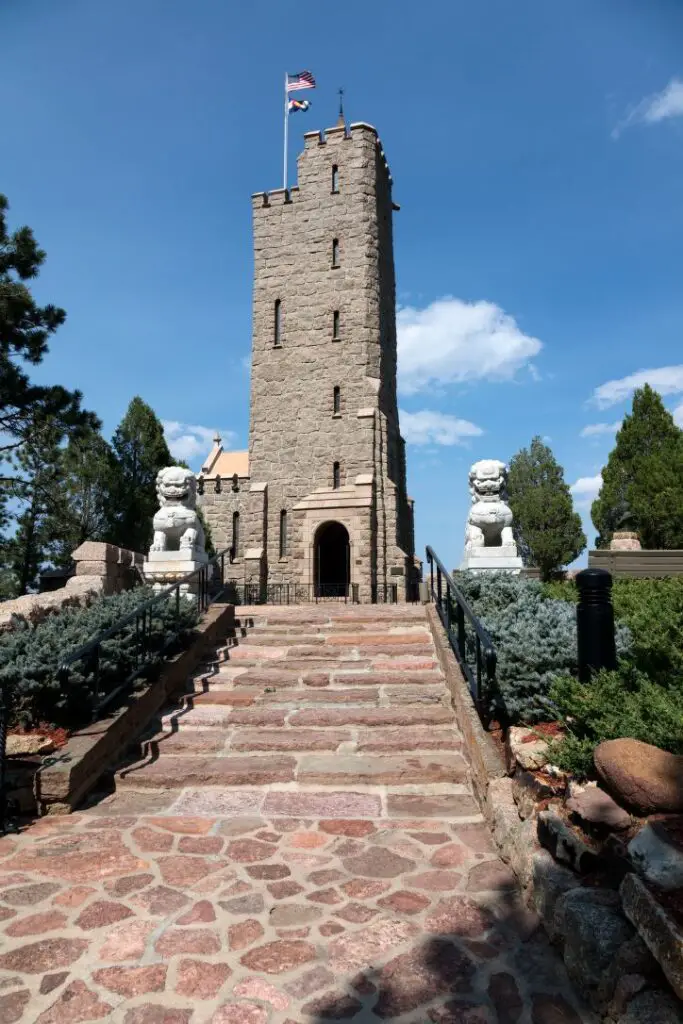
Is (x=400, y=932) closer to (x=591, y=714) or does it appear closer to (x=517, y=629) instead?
(x=591, y=714)

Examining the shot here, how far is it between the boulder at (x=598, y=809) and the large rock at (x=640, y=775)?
0.05 meters

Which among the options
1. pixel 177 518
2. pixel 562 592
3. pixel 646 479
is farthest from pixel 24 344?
pixel 646 479

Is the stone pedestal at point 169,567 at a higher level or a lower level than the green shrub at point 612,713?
higher

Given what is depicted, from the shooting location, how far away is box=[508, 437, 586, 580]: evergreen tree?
101ft

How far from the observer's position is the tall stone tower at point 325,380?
19516 millimetres

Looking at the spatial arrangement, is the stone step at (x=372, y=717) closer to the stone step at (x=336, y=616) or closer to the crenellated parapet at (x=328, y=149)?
the stone step at (x=336, y=616)

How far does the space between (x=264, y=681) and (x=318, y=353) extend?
15.6 metres

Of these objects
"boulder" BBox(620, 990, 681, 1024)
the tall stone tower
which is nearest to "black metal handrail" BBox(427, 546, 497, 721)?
"boulder" BBox(620, 990, 681, 1024)

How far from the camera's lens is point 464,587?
894 centimetres

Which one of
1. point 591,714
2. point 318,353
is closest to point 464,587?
point 591,714

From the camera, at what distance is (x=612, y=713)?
149 inches

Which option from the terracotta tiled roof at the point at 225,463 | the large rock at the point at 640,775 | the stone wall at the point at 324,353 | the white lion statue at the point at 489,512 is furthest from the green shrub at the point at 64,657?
the terracotta tiled roof at the point at 225,463

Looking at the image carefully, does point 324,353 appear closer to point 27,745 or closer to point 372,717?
point 372,717

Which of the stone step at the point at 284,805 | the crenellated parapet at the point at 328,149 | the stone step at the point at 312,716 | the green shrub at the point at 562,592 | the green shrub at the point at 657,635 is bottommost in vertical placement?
the stone step at the point at 284,805
